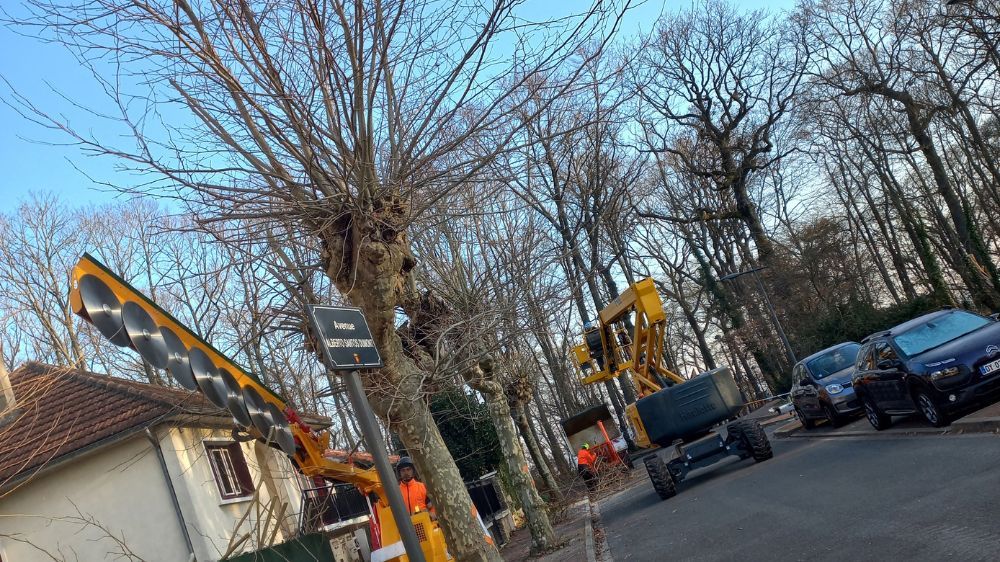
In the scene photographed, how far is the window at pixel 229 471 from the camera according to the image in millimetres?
17281

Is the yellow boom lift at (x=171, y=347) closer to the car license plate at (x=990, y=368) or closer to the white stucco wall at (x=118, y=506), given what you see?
the white stucco wall at (x=118, y=506)

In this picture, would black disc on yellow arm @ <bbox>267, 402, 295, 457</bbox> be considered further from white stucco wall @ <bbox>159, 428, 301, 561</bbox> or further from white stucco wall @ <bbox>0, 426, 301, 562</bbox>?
white stucco wall @ <bbox>0, 426, 301, 562</bbox>

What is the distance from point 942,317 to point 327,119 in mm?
10599

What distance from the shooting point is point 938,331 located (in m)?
13.8

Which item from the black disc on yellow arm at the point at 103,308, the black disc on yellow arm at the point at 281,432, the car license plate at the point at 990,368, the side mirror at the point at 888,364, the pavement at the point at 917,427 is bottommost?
the pavement at the point at 917,427

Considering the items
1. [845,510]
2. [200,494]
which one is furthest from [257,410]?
[200,494]

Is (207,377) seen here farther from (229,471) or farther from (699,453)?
(699,453)

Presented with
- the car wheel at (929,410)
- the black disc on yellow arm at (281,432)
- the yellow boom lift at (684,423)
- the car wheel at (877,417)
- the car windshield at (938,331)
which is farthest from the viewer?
the yellow boom lift at (684,423)

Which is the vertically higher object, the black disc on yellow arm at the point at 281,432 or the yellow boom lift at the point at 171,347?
the yellow boom lift at the point at 171,347

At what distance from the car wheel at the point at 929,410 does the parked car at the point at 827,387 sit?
4.58 meters

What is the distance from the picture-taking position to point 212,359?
23.5 ft

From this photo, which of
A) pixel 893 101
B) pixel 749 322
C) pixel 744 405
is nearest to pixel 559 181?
pixel 744 405

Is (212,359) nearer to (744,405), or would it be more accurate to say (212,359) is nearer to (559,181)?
(744,405)

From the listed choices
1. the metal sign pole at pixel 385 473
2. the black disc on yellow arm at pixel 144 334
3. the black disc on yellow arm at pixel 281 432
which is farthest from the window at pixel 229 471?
the metal sign pole at pixel 385 473
